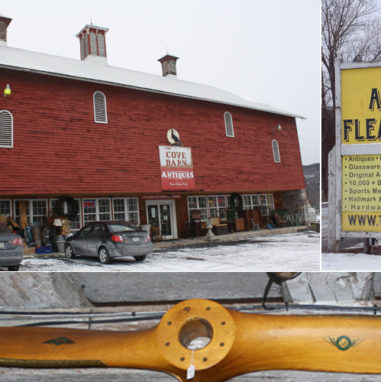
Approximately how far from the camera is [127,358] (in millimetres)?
1673

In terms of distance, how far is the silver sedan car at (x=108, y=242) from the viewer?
3469 mm

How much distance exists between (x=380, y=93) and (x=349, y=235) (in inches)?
38.3

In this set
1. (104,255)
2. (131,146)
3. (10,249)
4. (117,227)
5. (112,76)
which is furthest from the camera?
(131,146)

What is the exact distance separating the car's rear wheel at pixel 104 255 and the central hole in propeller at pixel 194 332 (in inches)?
70.7

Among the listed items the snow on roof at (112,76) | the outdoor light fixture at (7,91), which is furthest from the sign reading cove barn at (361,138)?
the outdoor light fixture at (7,91)

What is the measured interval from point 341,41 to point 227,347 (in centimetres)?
224

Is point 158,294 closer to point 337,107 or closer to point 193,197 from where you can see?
point 193,197

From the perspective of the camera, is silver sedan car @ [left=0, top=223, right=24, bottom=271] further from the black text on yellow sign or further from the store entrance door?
the black text on yellow sign

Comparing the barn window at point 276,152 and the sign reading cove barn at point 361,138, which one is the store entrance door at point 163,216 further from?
the sign reading cove barn at point 361,138

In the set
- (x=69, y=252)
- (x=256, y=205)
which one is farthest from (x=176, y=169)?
(x=69, y=252)

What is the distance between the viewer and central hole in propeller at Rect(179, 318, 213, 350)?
1.66 metres

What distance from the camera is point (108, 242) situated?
11.6ft

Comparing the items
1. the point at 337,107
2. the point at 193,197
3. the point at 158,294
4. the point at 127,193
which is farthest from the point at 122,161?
the point at 337,107

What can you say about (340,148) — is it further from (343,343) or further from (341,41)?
(343,343)
